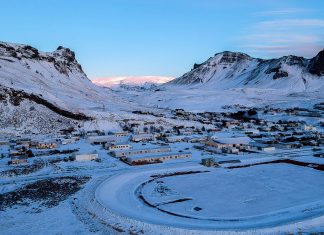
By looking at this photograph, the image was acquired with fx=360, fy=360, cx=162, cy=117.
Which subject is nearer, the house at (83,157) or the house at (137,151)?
the house at (83,157)

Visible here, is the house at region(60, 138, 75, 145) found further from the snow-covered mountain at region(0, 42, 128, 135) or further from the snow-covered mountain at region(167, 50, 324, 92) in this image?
the snow-covered mountain at region(167, 50, 324, 92)

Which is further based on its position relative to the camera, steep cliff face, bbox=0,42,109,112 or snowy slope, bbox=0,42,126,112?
snowy slope, bbox=0,42,126,112

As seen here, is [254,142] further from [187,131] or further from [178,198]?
[178,198]

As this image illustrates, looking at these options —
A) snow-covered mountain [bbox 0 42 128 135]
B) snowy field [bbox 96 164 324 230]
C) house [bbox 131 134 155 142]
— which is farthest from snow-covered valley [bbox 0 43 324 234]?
house [bbox 131 134 155 142]

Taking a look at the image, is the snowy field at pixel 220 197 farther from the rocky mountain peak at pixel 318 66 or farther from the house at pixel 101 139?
the rocky mountain peak at pixel 318 66

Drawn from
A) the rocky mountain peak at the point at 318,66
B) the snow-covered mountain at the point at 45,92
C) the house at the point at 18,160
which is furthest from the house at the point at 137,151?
the rocky mountain peak at the point at 318,66

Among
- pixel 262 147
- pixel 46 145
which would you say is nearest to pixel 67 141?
pixel 46 145

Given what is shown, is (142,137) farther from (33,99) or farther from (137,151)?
(33,99)

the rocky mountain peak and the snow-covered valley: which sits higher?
the rocky mountain peak

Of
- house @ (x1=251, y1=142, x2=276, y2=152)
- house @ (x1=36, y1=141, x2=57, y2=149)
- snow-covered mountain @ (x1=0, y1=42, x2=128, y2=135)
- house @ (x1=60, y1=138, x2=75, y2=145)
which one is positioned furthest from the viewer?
snow-covered mountain @ (x1=0, y1=42, x2=128, y2=135)
